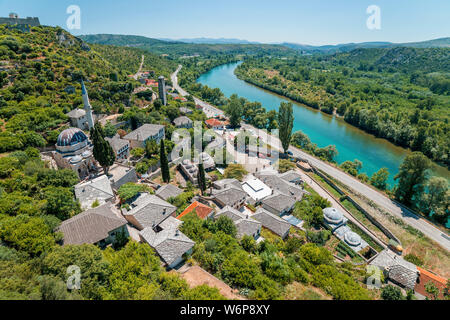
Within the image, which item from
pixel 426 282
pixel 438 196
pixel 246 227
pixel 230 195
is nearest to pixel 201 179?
pixel 230 195

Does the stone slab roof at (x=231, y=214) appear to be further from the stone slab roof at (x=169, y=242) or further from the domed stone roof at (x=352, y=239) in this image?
the domed stone roof at (x=352, y=239)

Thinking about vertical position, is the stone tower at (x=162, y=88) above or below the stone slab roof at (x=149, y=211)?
above

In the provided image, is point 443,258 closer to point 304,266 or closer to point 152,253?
point 304,266

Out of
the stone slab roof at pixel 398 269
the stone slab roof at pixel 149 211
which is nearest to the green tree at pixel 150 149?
the stone slab roof at pixel 149 211

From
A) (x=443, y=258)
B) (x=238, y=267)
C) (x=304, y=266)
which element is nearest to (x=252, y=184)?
(x=304, y=266)

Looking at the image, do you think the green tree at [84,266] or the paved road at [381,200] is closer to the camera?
the green tree at [84,266]

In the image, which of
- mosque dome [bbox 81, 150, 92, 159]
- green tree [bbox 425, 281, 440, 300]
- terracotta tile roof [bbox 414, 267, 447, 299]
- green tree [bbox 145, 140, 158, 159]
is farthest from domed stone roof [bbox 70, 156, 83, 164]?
green tree [bbox 425, 281, 440, 300]

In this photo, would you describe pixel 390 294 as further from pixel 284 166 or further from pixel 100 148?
pixel 100 148
